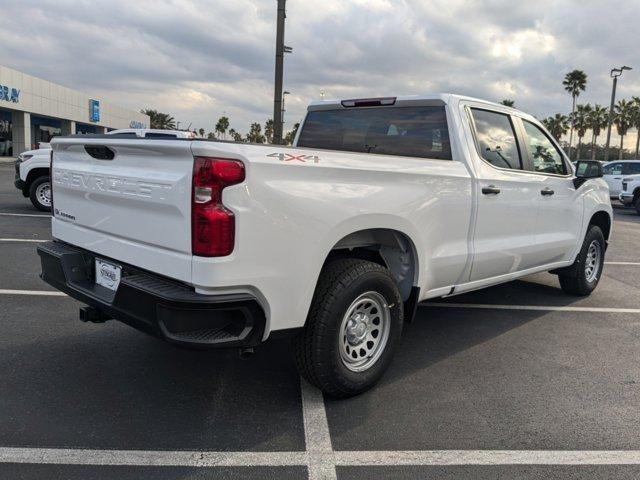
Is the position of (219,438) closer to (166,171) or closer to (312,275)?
(312,275)

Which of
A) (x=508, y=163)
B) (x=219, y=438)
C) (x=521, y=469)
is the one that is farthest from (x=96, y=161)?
(x=508, y=163)

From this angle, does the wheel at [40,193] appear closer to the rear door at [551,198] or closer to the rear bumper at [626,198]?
the rear door at [551,198]

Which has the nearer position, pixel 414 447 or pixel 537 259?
pixel 414 447

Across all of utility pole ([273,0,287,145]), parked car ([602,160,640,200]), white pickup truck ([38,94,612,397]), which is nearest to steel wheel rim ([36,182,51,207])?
utility pole ([273,0,287,145])

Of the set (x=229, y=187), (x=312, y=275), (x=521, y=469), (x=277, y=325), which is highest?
(x=229, y=187)

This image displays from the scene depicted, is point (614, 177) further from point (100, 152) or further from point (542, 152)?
point (100, 152)

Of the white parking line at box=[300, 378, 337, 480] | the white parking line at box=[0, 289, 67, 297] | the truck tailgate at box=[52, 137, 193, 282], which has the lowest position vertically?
the white parking line at box=[300, 378, 337, 480]

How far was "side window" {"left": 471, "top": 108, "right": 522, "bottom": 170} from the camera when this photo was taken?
4.49 meters

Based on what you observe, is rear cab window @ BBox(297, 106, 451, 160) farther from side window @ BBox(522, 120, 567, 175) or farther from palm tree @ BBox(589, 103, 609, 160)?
palm tree @ BBox(589, 103, 609, 160)

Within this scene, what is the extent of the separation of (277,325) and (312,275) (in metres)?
0.34

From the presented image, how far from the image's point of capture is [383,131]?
468 centimetres

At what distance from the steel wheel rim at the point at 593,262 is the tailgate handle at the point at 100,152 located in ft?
17.4

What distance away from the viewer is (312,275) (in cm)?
310

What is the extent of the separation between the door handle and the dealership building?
1424 inches
